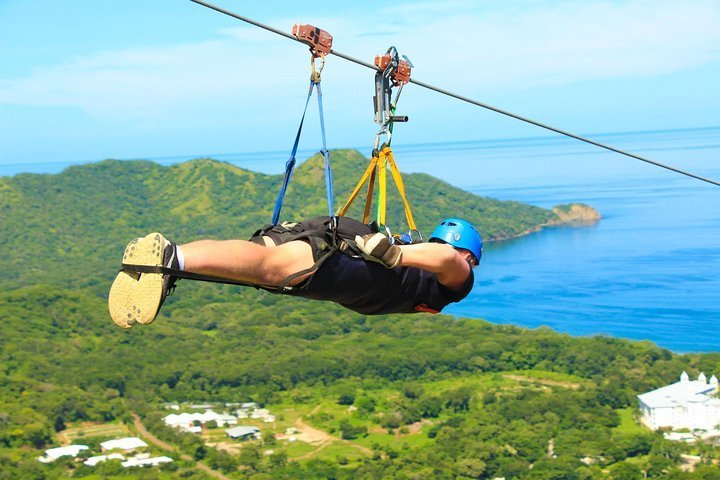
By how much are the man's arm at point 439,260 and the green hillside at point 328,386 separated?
21.1 m

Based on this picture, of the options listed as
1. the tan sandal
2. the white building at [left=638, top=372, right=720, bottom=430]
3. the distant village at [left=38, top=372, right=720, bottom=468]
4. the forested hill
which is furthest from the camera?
the forested hill

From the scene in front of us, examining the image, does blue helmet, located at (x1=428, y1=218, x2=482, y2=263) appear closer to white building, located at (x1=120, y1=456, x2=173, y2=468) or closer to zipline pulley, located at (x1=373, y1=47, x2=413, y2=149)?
zipline pulley, located at (x1=373, y1=47, x2=413, y2=149)

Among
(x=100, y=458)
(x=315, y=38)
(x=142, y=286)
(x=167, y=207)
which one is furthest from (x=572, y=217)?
(x=142, y=286)

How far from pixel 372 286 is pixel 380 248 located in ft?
0.66

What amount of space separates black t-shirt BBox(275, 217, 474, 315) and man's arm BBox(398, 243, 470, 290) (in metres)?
0.06

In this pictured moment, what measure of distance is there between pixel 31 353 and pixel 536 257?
34.9 meters

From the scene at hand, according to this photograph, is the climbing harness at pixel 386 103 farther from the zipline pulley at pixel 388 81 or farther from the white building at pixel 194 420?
the white building at pixel 194 420

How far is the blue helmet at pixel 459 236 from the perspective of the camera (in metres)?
3.64

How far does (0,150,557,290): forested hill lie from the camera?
64.9 meters

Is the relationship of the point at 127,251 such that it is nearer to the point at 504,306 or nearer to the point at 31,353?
the point at 31,353

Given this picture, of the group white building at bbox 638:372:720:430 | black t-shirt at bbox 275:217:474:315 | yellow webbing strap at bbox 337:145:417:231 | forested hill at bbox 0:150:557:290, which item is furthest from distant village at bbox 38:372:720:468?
forested hill at bbox 0:150:557:290

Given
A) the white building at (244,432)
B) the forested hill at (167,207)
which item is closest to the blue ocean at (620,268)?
the forested hill at (167,207)

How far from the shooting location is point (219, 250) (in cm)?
286

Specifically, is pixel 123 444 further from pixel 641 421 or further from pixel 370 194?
pixel 370 194
